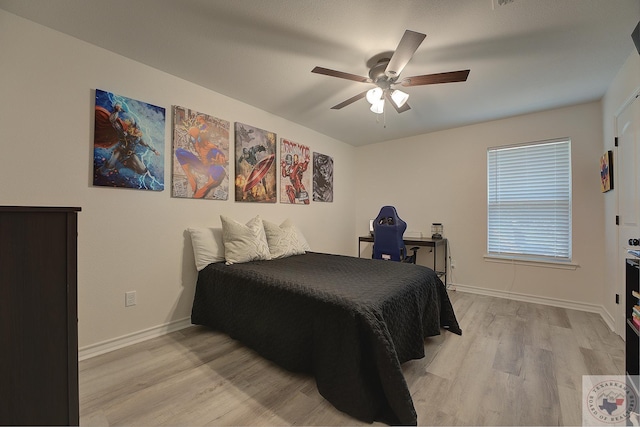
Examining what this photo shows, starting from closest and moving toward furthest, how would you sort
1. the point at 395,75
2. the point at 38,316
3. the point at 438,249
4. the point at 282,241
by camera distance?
1. the point at 38,316
2. the point at 395,75
3. the point at 282,241
4. the point at 438,249

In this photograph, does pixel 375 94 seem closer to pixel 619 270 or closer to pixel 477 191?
pixel 477 191

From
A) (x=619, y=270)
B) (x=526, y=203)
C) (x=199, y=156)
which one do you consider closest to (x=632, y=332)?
(x=619, y=270)

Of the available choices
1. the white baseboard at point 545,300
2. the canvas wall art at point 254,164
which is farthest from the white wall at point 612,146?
the canvas wall art at point 254,164

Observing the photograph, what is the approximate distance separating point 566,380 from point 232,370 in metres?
2.30

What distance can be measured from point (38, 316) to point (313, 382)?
4.85ft

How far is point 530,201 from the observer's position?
344 centimetres

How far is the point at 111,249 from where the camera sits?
2127 millimetres

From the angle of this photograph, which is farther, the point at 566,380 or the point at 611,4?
the point at 566,380

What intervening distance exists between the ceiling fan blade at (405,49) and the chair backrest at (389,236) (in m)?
1.82

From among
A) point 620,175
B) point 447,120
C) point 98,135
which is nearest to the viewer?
point 98,135

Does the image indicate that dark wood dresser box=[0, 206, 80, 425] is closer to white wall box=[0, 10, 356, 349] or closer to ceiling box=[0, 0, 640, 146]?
white wall box=[0, 10, 356, 349]

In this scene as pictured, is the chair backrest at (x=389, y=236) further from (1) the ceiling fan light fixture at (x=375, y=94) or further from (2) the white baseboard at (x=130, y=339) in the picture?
(2) the white baseboard at (x=130, y=339)

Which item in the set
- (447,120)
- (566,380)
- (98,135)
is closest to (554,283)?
(566,380)

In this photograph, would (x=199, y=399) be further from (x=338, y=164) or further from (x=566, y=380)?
(x=338, y=164)
